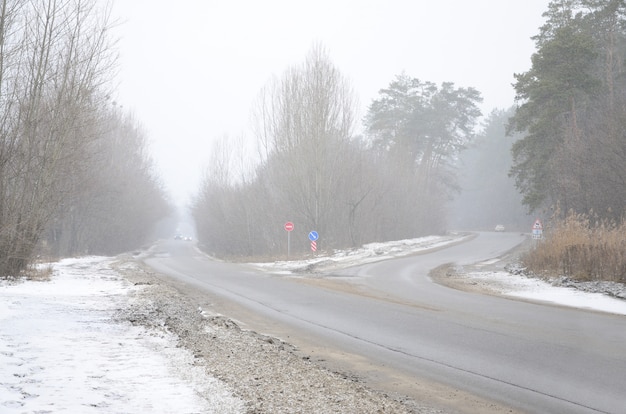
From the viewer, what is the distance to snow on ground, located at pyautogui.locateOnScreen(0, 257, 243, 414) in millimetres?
5230

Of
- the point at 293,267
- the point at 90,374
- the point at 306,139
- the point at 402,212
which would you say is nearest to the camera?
the point at 90,374

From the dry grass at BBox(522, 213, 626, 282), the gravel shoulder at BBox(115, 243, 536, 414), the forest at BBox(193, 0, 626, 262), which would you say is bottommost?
the gravel shoulder at BBox(115, 243, 536, 414)

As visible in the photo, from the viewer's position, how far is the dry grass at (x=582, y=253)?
1656cm

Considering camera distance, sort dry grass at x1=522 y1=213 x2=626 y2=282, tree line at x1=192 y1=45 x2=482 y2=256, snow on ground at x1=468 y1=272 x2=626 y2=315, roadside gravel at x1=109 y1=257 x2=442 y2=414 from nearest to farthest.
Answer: roadside gravel at x1=109 y1=257 x2=442 y2=414, snow on ground at x1=468 y1=272 x2=626 y2=315, dry grass at x1=522 y1=213 x2=626 y2=282, tree line at x1=192 y1=45 x2=482 y2=256

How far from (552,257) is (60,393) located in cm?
1838

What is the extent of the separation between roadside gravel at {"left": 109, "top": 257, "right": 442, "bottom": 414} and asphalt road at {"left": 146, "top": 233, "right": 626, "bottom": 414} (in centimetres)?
82

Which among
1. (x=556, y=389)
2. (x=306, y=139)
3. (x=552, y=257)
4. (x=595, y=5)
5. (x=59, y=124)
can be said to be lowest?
(x=556, y=389)

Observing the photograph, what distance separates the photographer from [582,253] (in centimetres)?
1794

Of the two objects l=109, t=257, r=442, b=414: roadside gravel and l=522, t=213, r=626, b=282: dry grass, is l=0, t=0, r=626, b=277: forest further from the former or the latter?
l=109, t=257, r=442, b=414: roadside gravel

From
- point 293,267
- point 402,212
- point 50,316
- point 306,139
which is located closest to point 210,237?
point 402,212

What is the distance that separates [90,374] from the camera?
6199 mm

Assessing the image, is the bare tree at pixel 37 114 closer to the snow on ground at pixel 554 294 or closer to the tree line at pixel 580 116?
the snow on ground at pixel 554 294

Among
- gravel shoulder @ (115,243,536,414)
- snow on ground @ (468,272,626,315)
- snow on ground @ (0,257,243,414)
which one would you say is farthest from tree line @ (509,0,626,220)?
snow on ground @ (0,257,243,414)

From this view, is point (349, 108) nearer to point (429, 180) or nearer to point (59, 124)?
point (59, 124)
